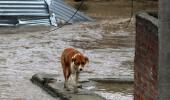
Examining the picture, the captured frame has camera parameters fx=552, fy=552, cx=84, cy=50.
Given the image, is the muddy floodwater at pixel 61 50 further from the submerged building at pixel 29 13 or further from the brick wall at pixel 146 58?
the brick wall at pixel 146 58

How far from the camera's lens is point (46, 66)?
46.8 ft

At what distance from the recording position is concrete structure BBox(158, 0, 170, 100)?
7.66ft

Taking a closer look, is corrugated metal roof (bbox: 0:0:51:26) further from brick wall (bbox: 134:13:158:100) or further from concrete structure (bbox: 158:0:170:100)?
concrete structure (bbox: 158:0:170:100)

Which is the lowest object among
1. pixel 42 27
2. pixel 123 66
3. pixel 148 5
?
pixel 148 5

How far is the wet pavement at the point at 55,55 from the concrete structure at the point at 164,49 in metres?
7.89

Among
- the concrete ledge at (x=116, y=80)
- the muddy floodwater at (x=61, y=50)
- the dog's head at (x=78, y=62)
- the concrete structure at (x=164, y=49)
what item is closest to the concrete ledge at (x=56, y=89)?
the muddy floodwater at (x=61, y=50)

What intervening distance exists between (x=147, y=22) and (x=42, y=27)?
16507 millimetres

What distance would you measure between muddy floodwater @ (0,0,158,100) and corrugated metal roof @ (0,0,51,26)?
0.70m

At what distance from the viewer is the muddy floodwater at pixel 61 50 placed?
36.6 ft

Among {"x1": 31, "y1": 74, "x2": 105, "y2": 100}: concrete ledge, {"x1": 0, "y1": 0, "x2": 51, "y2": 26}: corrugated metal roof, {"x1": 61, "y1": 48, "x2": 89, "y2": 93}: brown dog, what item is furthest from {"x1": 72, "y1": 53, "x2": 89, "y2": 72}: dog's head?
{"x1": 0, "y1": 0, "x2": 51, "y2": 26}: corrugated metal roof

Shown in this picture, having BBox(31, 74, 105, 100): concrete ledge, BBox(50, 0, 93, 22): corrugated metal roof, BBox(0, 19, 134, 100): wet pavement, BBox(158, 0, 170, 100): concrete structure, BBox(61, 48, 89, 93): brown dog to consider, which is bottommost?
BBox(50, 0, 93, 22): corrugated metal roof

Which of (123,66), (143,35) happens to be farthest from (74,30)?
(143,35)

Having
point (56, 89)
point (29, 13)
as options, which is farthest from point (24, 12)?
point (56, 89)

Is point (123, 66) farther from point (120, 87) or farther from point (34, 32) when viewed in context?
point (34, 32)
